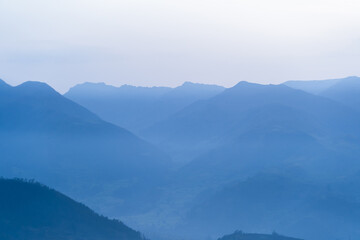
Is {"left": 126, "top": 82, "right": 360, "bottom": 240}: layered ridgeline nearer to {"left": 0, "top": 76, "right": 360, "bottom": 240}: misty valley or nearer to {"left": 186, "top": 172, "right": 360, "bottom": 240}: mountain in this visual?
{"left": 186, "top": 172, "right": 360, "bottom": 240}: mountain

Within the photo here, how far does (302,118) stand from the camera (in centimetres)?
19412

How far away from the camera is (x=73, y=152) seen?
172 meters

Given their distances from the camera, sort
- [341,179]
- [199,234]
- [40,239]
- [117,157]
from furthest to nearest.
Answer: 1. [117,157]
2. [341,179]
3. [199,234]
4. [40,239]

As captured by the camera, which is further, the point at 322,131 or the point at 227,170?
the point at 322,131

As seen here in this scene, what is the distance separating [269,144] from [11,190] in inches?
4926

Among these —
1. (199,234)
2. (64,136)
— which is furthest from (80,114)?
(199,234)

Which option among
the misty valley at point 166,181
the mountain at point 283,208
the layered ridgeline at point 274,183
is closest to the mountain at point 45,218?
the misty valley at point 166,181

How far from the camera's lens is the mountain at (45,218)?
161ft

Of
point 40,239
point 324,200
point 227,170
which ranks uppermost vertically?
point 227,170

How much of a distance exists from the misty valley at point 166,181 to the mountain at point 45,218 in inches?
4.1

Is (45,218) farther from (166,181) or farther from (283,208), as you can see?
(166,181)

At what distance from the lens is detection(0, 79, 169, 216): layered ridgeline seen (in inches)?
5797

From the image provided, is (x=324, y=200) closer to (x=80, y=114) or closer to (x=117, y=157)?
(x=117, y=157)

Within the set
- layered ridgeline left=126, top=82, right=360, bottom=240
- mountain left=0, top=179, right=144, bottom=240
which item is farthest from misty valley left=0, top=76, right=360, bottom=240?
layered ridgeline left=126, top=82, right=360, bottom=240
